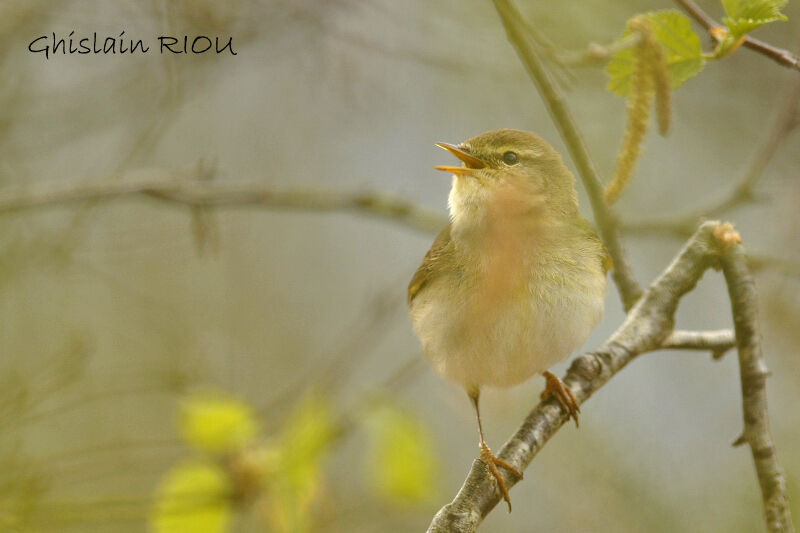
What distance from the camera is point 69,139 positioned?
136 inches

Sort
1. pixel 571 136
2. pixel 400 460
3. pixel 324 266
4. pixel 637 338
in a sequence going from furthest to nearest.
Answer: pixel 324 266, pixel 400 460, pixel 637 338, pixel 571 136

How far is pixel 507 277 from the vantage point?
245 cm

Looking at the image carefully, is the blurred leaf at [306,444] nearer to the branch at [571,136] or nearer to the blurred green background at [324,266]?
the blurred green background at [324,266]

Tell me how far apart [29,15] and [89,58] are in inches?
44.3

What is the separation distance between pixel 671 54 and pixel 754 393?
2.96ft

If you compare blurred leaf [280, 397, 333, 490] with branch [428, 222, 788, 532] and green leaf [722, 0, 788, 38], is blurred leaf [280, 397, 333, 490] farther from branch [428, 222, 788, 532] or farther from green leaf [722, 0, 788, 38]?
green leaf [722, 0, 788, 38]

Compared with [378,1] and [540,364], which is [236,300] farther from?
[540,364]

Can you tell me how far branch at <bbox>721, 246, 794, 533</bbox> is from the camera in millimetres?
1871

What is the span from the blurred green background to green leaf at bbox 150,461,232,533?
62 mm

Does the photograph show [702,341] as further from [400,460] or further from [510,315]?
[400,460]

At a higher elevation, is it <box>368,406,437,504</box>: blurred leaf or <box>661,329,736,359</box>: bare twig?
<box>661,329,736,359</box>: bare twig

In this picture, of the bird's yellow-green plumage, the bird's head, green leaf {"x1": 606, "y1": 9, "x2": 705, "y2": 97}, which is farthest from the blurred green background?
green leaf {"x1": 606, "y1": 9, "x2": 705, "y2": 97}

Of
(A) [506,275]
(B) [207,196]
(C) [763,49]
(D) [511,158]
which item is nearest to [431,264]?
(A) [506,275]

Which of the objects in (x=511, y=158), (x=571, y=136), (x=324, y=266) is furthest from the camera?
(x=324, y=266)
